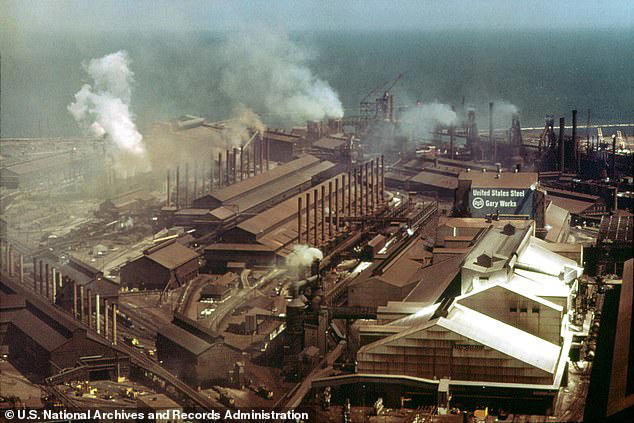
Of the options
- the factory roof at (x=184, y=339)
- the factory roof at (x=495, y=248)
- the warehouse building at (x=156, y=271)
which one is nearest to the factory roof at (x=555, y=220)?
the factory roof at (x=495, y=248)

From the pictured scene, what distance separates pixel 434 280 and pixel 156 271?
10.4 m

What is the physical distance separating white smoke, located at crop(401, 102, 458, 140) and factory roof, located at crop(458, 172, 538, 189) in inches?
1043

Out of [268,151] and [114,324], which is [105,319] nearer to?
[114,324]

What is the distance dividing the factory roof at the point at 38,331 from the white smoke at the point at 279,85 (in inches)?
1836

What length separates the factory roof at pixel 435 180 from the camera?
4934cm

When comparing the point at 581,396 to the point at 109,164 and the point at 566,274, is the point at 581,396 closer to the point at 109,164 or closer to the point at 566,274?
the point at 566,274

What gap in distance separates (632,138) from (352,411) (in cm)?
4523

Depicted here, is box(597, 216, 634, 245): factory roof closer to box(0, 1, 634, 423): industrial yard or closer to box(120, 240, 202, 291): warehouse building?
box(0, 1, 634, 423): industrial yard

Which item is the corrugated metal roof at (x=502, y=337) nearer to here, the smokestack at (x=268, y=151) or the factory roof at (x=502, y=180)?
the factory roof at (x=502, y=180)

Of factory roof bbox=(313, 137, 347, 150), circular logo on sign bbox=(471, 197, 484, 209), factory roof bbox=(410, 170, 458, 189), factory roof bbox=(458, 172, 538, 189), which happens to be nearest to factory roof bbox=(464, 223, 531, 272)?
circular logo on sign bbox=(471, 197, 484, 209)

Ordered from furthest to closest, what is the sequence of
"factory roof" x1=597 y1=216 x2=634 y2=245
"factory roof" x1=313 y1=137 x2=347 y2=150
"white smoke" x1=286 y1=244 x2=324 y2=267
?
"factory roof" x1=313 y1=137 x2=347 y2=150, "factory roof" x1=597 y1=216 x2=634 y2=245, "white smoke" x1=286 y1=244 x2=324 y2=267

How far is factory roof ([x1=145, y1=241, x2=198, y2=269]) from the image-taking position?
3462 cm

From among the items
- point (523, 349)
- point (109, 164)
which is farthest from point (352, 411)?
point (109, 164)

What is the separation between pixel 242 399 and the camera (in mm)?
23922
